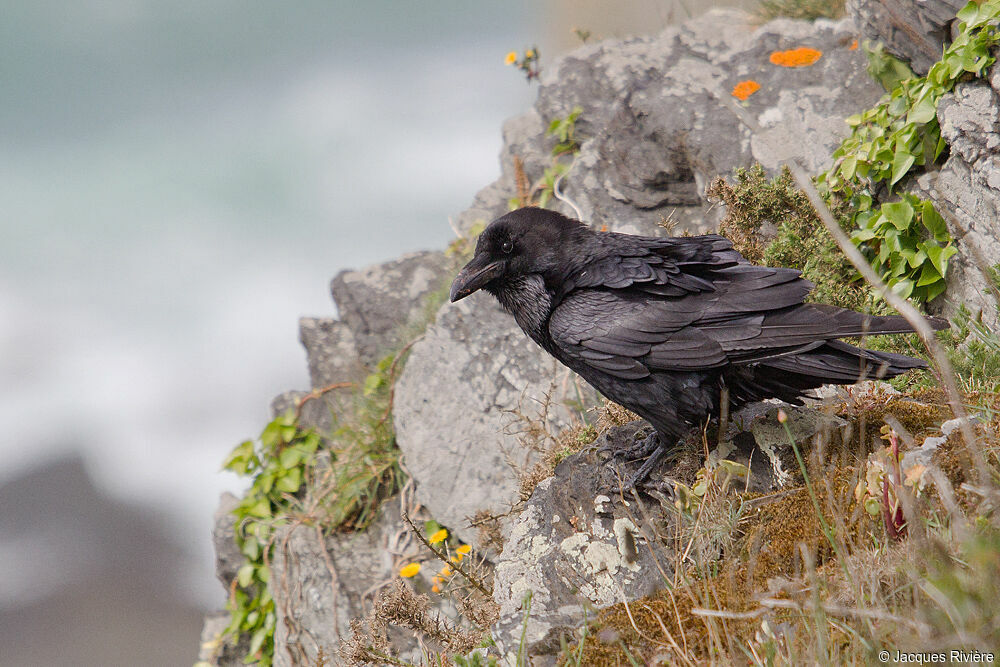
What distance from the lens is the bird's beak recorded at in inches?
132

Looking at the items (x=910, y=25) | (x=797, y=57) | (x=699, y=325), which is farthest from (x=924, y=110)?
(x=699, y=325)

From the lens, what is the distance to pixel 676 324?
9.64 feet

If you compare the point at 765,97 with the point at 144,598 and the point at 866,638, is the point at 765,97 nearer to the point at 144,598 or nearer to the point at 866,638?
the point at 866,638

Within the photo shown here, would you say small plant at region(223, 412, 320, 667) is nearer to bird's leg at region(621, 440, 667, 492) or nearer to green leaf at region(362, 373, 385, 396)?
green leaf at region(362, 373, 385, 396)

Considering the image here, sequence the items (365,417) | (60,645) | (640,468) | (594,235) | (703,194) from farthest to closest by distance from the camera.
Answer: (60,645) < (365,417) < (703,194) < (594,235) < (640,468)

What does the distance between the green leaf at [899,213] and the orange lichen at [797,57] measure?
6.67 feet

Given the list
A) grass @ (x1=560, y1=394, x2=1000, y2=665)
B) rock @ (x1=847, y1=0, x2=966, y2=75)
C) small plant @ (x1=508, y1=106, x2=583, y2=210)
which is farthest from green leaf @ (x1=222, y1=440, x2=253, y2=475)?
rock @ (x1=847, y1=0, x2=966, y2=75)

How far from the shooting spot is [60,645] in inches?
342

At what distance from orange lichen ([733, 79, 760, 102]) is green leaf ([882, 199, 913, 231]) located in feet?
6.27

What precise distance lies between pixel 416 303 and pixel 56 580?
5.99m

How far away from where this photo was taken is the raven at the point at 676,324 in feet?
9.13

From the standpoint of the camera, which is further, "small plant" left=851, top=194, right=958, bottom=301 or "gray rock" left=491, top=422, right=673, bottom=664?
"small plant" left=851, top=194, right=958, bottom=301

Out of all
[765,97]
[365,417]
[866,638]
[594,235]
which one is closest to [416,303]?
[365,417]

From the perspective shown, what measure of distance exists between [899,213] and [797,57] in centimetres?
217
